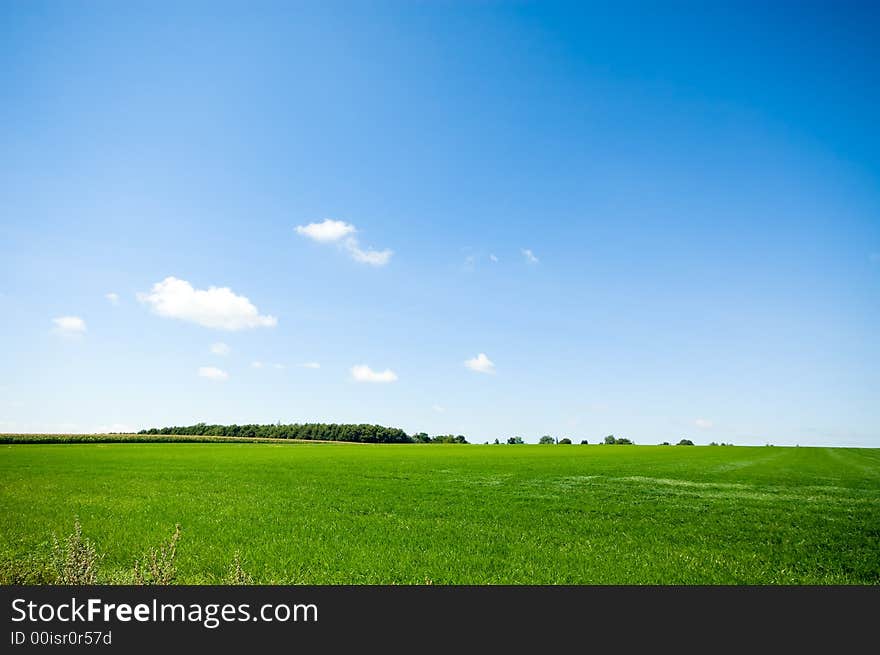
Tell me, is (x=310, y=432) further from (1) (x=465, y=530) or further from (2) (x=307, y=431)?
(1) (x=465, y=530)

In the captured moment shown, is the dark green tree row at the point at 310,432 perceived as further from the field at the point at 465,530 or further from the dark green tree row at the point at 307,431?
the field at the point at 465,530

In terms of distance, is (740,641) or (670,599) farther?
(670,599)

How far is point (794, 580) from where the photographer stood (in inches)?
416

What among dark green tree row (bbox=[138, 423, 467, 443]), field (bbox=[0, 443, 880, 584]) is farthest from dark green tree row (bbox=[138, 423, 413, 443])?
field (bbox=[0, 443, 880, 584])

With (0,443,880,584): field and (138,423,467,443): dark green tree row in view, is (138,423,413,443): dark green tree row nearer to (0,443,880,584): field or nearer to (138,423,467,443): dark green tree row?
(138,423,467,443): dark green tree row

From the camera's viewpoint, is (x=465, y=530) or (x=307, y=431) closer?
(x=465, y=530)

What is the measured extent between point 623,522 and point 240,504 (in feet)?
48.8

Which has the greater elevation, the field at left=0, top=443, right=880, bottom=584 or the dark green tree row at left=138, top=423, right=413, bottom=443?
the field at left=0, top=443, right=880, bottom=584

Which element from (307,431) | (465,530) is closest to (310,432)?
(307,431)

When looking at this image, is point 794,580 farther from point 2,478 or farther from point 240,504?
point 2,478

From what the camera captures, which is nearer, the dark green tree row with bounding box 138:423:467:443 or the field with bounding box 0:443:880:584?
the field with bounding box 0:443:880:584

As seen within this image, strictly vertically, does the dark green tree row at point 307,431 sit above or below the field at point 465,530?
below

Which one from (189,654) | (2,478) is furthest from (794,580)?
(2,478)

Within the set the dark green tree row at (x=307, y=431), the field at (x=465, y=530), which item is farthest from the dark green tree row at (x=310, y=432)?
the field at (x=465, y=530)
